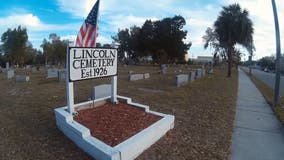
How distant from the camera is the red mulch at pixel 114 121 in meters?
4.15

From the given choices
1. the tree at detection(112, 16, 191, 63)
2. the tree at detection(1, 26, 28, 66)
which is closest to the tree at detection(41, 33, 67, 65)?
the tree at detection(1, 26, 28, 66)

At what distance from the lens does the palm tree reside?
23.6 m

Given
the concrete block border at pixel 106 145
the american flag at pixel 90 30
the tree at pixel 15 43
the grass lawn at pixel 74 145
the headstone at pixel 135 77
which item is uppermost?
the tree at pixel 15 43

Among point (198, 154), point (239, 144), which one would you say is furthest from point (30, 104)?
point (239, 144)

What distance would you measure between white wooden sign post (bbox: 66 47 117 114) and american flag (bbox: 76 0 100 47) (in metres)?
0.26

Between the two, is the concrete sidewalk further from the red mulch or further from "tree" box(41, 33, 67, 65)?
"tree" box(41, 33, 67, 65)

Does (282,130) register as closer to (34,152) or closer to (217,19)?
(34,152)

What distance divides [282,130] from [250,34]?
819 inches

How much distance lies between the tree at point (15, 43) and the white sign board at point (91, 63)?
52803mm

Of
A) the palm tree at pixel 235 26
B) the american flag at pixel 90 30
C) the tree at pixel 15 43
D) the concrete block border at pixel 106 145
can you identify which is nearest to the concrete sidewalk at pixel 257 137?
the concrete block border at pixel 106 145

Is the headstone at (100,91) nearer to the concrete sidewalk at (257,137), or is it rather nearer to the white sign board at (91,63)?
the white sign board at (91,63)

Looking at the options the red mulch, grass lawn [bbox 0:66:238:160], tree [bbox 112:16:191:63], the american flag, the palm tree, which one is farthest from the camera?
tree [bbox 112:16:191:63]

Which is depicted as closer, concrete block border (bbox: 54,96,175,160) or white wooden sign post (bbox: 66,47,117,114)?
concrete block border (bbox: 54,96,175,160)

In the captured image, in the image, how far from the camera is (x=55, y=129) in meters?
5.00
